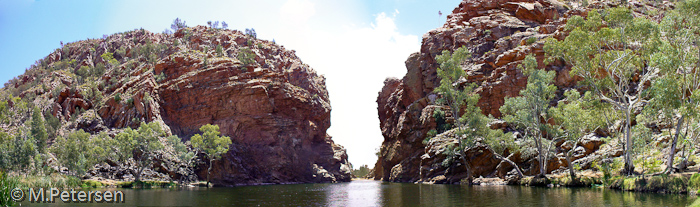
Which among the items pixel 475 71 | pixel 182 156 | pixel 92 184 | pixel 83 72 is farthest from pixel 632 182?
pixel 83 72

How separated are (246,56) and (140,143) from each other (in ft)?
152

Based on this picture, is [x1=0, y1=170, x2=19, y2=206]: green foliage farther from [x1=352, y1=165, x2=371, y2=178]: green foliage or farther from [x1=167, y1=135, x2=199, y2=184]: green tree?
[x1=352, y1=165, x2=371, y2=178]: green foliage

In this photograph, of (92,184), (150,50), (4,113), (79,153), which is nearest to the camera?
(92,184)

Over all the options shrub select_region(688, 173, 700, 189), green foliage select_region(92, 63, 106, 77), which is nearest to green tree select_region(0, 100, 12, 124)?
green foliage select_region(92, 63, 106, 77)

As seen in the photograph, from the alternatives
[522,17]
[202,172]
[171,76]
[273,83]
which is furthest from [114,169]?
[522,17]

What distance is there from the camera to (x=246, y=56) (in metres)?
109

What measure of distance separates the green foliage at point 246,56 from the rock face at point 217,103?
377mm

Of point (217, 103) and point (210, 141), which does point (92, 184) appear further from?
point (217, 103)

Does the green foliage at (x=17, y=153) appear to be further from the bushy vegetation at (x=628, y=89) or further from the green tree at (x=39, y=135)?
the bushy vegetation at (x=628, y=89)

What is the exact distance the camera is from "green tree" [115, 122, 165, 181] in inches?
2591

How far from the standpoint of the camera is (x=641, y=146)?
35125 millimetres

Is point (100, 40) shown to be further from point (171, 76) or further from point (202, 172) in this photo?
point (202, 172)

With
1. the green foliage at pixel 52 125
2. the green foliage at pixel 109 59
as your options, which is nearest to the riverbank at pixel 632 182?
the green foliage at pixel 52 125

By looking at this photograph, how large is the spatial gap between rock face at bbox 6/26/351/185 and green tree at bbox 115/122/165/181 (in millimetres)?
8093
